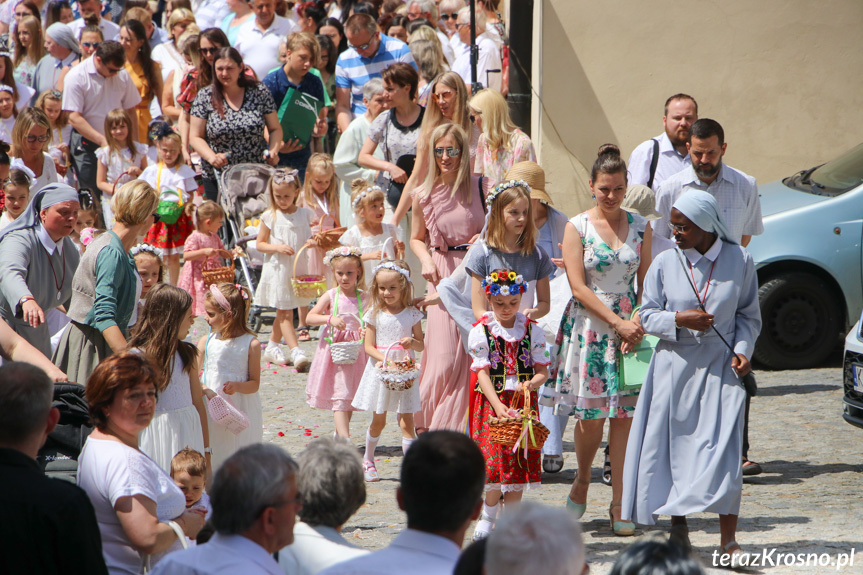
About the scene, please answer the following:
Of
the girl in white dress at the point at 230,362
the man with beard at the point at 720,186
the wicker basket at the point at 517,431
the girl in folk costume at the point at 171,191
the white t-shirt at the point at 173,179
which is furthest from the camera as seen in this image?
the white t-shirt at the point at 173,179

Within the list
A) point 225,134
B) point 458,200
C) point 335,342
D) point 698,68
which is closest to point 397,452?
point 335,342

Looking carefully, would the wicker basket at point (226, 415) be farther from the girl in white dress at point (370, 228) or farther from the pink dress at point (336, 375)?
the girl in white dress at point (370, 228)

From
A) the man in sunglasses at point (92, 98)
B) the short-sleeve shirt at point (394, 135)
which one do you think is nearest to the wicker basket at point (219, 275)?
the short-sleeve shirt at point (394, 135)

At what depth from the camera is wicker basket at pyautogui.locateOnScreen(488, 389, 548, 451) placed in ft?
19.6

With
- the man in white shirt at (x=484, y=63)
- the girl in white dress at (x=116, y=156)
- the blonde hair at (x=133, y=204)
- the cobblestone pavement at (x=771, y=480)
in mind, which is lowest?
the cobblestone pavement at (x=771, y=480)

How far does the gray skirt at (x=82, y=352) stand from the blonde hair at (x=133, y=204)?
0.66 m

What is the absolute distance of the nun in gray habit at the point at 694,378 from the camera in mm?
5828

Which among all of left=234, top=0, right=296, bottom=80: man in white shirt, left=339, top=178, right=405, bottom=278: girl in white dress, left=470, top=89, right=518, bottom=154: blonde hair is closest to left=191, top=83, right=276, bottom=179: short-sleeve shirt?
left=234, top=0, right=296, bottom=80: man in white shirt

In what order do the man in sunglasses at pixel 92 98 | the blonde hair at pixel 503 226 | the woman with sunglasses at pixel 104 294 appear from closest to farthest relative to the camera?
the woman with sunglasses at pixel 104 294, the blonde hair at pixel 503 226, the man in sunglasses at pixel 92 98

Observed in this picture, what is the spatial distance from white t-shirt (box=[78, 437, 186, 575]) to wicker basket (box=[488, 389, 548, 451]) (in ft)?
7.30

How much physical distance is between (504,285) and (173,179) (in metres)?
6.66

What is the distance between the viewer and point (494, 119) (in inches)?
337

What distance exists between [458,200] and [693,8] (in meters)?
6.30

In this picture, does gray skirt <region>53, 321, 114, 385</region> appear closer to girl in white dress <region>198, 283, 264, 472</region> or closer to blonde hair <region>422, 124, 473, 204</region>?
girl in white dress <region>198, 283, 264, 472</region>
